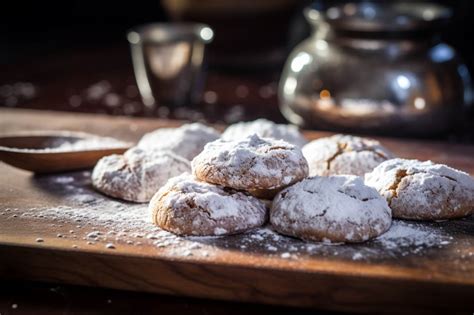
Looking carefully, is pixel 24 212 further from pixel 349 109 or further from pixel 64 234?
pixel 349 109

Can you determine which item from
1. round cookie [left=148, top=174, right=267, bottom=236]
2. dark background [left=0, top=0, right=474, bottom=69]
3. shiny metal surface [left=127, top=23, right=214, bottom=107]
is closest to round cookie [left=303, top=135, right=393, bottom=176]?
round cookie [left=148, top=174, right=267, bottom=236]

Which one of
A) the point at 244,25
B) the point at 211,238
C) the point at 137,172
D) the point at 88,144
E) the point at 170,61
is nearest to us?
the point at 211,238

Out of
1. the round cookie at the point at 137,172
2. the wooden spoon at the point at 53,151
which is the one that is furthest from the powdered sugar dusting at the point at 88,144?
the round cookie at the point at 137,172

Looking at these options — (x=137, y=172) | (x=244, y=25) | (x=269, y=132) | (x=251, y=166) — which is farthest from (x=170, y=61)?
(x=251, y=166)

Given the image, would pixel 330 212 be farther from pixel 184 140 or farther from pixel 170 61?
pixel 170 61

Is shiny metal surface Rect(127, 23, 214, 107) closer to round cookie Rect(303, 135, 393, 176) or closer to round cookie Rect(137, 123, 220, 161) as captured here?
round cookie Rect(137, 123, 220, 161)

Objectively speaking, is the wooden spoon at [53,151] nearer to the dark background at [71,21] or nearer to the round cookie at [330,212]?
the round cookie at [330,212]
